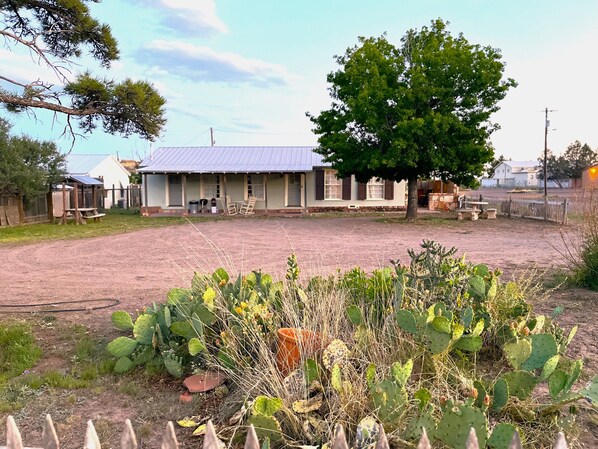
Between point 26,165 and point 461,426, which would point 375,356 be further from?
point 26,165

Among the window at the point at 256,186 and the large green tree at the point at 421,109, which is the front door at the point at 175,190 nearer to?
the window at the point at 256,186

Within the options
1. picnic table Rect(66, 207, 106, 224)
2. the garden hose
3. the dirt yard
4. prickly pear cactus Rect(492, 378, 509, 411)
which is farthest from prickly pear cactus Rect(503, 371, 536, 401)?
picnic table Rect(66, 207, 106, 224)

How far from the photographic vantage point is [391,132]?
17.1 m

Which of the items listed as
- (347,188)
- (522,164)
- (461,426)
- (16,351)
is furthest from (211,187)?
(522,164)

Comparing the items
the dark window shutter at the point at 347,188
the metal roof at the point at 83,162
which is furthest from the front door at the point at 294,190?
the metal roof at the point at 83,162

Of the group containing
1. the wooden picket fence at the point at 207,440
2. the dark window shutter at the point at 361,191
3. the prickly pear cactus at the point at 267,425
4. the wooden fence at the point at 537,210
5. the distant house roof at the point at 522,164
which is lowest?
the prickly pear cactus at the point at 267,425

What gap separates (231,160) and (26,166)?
11088 millimetres

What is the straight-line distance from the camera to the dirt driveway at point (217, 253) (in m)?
7.30

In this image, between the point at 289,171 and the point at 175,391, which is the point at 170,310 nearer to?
the point at 175,391

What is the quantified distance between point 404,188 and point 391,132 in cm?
943

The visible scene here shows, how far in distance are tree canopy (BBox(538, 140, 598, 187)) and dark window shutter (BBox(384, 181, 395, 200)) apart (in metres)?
58.3

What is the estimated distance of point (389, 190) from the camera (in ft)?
85.3

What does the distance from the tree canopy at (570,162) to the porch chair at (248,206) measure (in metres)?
64.4

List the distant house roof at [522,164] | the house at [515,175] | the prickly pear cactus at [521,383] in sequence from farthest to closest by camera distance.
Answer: the distant house roof at [522,164] < the house at [515,175] < the prickly pear cactus at [521,383]
